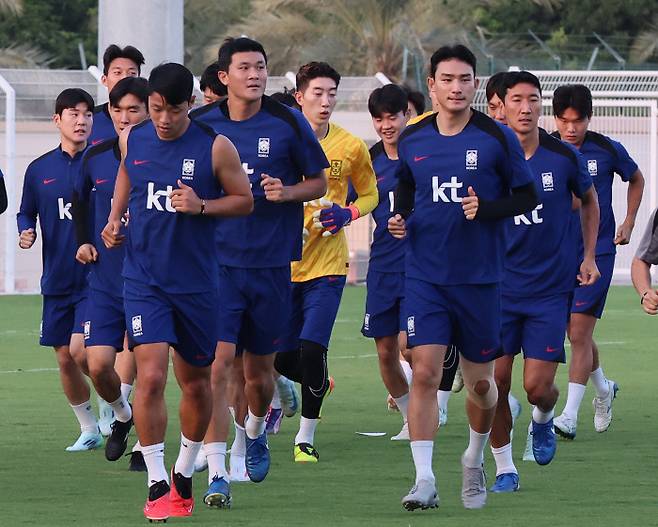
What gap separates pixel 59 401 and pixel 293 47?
27.9m

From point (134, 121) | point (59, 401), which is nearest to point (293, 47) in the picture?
point (59, 401)

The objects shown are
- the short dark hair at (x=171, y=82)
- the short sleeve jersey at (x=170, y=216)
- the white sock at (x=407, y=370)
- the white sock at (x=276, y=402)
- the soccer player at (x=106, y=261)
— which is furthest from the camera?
the white sock at (x=407, y=370)

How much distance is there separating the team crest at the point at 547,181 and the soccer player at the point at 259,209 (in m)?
1.29

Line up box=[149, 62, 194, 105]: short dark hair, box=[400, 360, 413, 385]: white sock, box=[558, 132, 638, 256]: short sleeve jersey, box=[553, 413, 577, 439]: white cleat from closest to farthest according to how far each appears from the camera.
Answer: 1. box=[149, 62, 194, 105]: short dark hair
2. box=[553, 413, 577, 439]: white cleat
3. box=[558, 132, 638, 256]: short sleeve jersey
4. box=[400, 360, 413, 385]: white sock

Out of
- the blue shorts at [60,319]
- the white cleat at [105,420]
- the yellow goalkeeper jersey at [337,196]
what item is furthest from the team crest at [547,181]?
the white cleat at [105,420]

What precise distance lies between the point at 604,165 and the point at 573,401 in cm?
161

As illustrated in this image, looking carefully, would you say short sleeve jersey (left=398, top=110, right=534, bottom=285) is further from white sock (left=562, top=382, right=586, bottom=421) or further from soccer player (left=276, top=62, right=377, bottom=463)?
white sock (left=562, top=382, right=586, bottom=421)

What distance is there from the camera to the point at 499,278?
8.79 m

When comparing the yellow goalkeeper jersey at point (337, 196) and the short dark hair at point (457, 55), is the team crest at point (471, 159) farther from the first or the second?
the yellow goalkeeper jersey at point (337, 196)

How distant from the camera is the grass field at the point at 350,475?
839 centimetres

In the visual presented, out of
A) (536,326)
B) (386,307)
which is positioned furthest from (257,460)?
(386,307)

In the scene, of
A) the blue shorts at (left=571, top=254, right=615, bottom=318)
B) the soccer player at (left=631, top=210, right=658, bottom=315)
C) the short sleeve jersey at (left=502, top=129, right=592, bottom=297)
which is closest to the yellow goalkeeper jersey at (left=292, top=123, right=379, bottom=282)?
the short sleeve jersey at (left=502, top=129, right=592, bottom=297)

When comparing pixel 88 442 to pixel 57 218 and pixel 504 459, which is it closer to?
pixel 57 218

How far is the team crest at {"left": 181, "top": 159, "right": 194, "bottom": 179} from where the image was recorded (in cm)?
829
